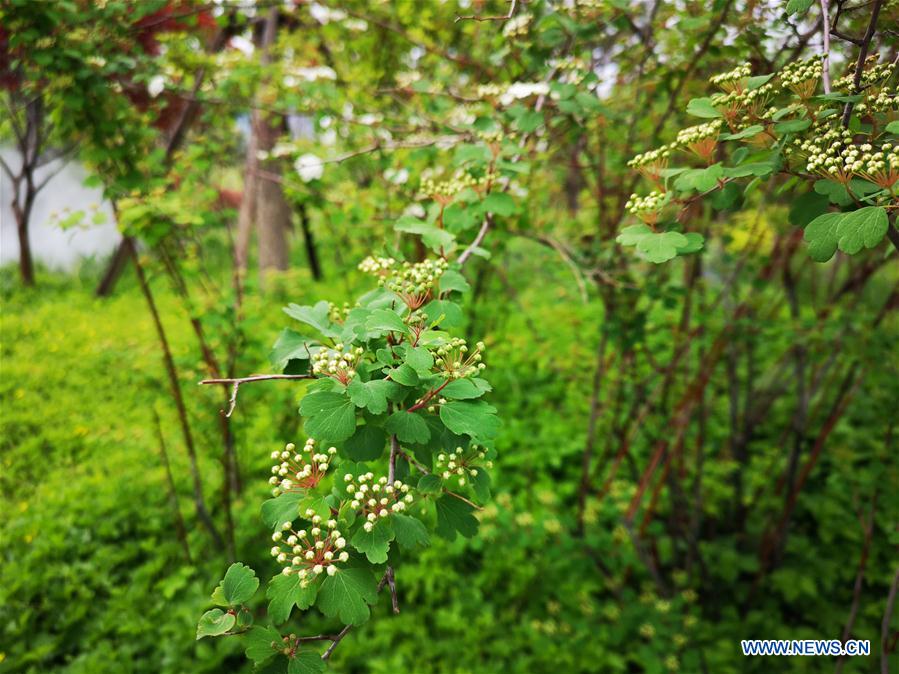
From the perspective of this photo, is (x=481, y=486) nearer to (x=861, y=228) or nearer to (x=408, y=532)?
(x=408, y=532)

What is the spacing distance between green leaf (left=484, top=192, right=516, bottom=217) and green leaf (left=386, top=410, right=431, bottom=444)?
25.9 inches

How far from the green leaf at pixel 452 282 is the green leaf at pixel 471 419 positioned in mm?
291

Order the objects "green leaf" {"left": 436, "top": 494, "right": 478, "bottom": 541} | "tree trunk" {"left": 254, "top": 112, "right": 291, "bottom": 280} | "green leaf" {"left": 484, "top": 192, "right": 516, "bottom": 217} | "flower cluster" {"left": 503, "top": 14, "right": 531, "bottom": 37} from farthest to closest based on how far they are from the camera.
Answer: "tree trunk" {"left": 254, "top": 112, "right": 291, "bottom": 280}
"flower cluster" {"left": 503, "top": 14, "right": 531, "bottom": 37}
"green leaf" {"left": 484, "top": 192, "right": 516, "bottom": 217}
"green leaf" {"left": 436, "top": 494, "right": 478, "bottom": 541}

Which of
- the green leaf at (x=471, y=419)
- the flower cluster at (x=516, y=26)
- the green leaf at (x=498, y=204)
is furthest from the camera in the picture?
the flower cluster at (x=516, y=26)

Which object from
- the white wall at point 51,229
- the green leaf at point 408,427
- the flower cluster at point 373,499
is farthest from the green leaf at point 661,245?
the white wall at point 51,229

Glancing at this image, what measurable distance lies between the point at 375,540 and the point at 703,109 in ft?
3.46

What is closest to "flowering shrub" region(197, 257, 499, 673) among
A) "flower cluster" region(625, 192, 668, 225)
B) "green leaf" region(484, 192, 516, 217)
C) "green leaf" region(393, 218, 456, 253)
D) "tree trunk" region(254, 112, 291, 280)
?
"green leaf" region(393, 218, 456, 253)

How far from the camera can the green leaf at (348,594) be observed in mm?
744

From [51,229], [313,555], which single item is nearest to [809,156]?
[313,555]

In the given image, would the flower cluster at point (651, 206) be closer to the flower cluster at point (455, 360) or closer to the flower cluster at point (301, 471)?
the flower cluster at point (455, 360)

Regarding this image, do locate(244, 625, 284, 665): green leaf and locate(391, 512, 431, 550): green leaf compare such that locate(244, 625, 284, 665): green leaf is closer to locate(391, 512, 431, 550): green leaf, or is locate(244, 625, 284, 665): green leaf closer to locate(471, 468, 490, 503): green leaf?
locate(391, 512, 431, 550): green leaf

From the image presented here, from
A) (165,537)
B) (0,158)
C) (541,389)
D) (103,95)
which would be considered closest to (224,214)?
(103,95)

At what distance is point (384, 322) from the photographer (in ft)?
2.83

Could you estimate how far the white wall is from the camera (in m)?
6.39
